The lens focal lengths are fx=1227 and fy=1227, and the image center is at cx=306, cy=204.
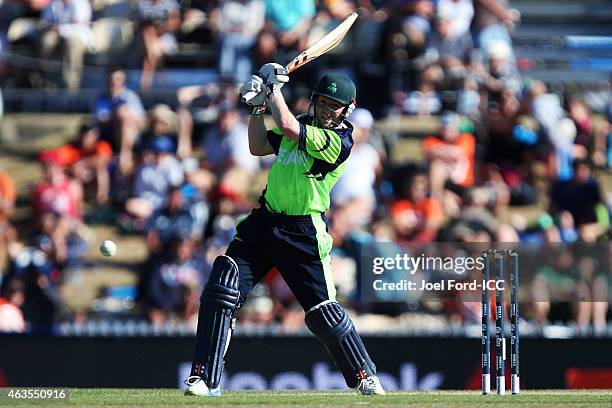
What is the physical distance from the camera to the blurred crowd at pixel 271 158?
10805mm

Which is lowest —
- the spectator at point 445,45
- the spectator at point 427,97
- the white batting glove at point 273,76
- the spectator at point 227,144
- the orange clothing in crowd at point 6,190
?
the orange clothing in crowd at point 6,190

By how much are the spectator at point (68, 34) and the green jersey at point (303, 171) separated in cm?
695

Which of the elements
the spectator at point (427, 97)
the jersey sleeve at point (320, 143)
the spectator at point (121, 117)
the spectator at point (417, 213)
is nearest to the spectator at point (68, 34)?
the spectator at point (121, 117)

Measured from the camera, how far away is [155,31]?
1334 centimetres

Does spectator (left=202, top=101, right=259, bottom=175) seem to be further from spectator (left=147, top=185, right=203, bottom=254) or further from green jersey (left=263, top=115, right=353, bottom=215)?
green jersey (left=263, top=115, right=353, bottom=215)

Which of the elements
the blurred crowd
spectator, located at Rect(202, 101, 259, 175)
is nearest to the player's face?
the blurred crowd

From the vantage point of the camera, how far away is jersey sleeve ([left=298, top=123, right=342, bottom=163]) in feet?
22.1

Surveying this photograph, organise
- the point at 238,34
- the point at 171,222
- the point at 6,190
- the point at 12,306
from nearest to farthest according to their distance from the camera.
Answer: the point at 12,306 < the point at 171,222 < the point at 6,190 < the point at 238,34

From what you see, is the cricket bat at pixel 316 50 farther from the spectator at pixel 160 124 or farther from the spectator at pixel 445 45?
the spectator at pixel 445 45

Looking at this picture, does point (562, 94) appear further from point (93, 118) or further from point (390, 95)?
point (93, 118)

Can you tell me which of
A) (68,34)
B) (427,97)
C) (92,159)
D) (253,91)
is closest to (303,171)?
(253,91)

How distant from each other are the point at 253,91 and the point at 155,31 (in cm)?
687

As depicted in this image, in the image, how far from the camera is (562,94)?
12883 mm

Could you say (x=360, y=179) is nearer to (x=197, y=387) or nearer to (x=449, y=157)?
(x=449, y=157)
